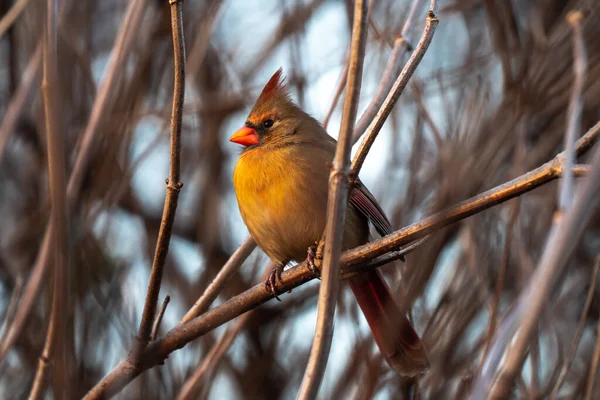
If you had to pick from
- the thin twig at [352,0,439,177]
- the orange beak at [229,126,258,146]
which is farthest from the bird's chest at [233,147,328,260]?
the thin twig at [352,0,439,177]

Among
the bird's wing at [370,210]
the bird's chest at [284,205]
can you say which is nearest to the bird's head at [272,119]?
the bird's chest at [284,205]

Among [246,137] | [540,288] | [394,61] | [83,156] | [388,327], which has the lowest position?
[540,288]

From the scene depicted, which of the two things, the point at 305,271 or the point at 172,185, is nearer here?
the point at 172,185

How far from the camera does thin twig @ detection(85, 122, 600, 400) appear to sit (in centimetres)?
181

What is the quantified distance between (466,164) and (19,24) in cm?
230

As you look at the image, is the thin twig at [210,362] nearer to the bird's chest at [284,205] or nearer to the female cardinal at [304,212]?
the female cardinal at [304,212]

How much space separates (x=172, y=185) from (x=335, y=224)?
0.70 meters

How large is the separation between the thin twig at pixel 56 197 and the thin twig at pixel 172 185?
30 centimetres

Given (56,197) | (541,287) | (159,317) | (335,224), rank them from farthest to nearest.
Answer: (159,317) < (56,197) < (335,224) < (541,287)

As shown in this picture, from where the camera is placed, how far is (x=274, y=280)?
276cm

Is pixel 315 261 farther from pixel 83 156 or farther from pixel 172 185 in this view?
pixel 83 156

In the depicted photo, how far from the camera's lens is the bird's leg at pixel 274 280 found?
2506 mm

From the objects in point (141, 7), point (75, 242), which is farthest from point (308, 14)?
point (75, 242)

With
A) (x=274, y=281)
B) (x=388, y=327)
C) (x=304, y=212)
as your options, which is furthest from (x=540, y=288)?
(x=388, y=327)
